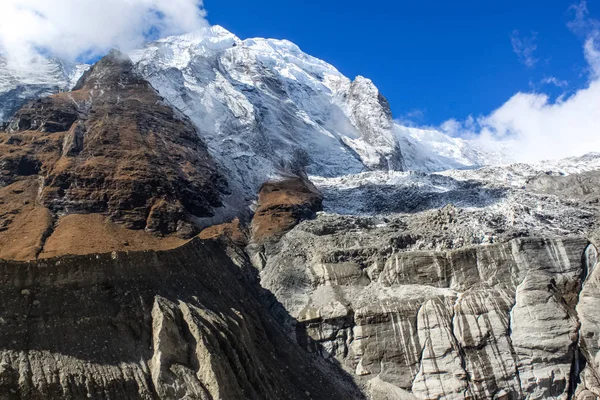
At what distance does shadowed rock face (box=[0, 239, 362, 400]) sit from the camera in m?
30.2

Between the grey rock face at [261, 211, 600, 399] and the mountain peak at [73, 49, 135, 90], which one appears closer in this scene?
the grey rock face at [261, 211, 600, 399]

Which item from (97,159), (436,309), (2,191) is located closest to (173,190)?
(97,159)

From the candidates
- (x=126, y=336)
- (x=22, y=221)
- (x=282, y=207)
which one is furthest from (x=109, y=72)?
(x=126, y=336)

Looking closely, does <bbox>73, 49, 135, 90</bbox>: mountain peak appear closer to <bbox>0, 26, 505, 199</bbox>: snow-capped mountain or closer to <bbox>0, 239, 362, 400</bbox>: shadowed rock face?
<bbox>0, 26, 505, 199</bbox>: snow-capped mountain

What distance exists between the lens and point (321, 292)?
69375 millimetres

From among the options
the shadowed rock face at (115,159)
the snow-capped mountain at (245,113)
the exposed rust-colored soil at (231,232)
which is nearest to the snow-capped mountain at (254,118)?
the snow-capped mountain at (245,113)

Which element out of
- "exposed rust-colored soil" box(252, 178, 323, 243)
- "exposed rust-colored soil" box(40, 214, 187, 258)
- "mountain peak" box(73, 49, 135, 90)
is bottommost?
"exposed rust-colored soil" box(40, 214, 187, 258)

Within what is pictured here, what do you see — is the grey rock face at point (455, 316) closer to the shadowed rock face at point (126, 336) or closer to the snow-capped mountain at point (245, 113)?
the shadowed rock face at point (126, 336)

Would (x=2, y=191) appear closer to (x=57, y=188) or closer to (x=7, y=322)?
(x=57, y=188)

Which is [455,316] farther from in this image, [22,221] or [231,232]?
[22,221]

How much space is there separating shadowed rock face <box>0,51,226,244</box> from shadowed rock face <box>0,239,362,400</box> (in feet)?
122

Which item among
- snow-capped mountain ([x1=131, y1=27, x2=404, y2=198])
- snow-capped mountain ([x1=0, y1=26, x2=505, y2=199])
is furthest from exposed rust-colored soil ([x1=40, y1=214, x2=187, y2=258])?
snow-capped mountain ([x1=131, y1=27, x2=404, y2=198])

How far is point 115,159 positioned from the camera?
291 feet

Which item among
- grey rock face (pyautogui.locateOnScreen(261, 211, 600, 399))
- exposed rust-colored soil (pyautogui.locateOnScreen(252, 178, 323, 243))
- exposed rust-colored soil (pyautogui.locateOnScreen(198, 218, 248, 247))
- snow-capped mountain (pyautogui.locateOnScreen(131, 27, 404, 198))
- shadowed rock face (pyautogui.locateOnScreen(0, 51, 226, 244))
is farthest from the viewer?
snow-capped mountain (pyautogui.locateOnScreen(131, 27, 404, 198))
